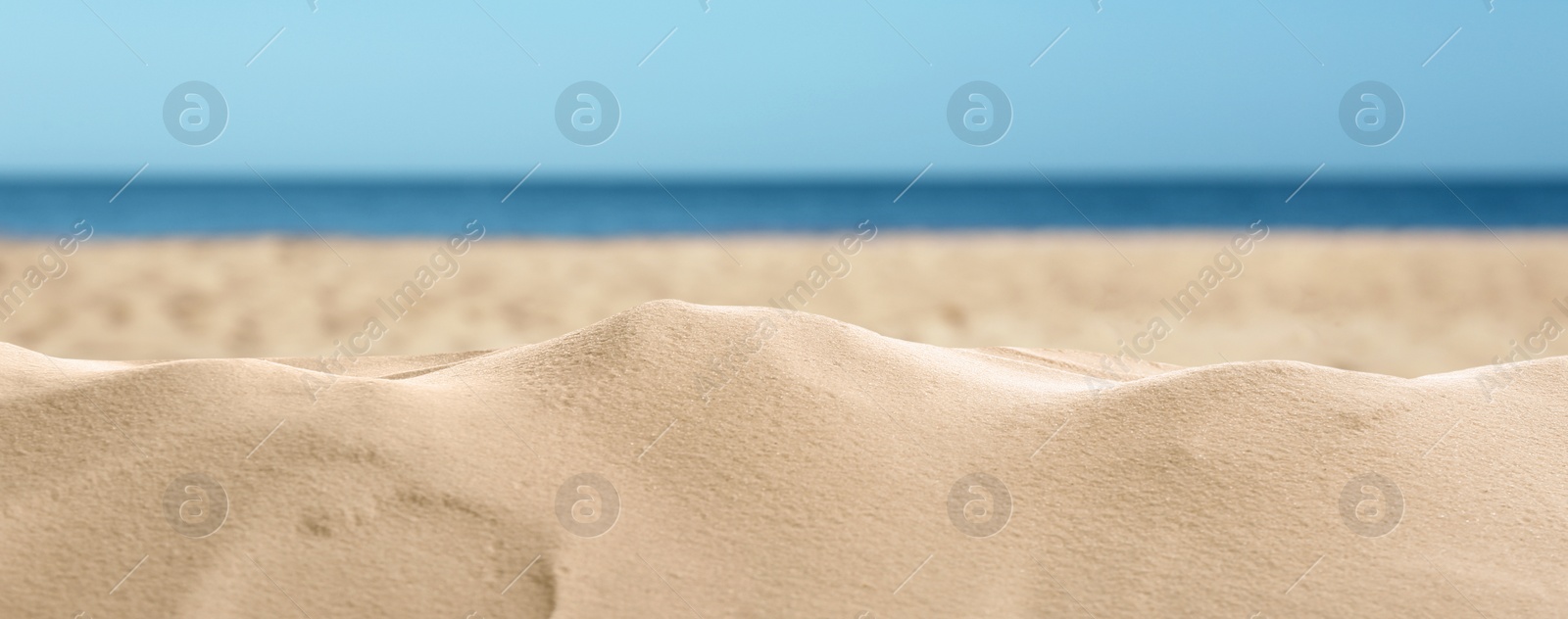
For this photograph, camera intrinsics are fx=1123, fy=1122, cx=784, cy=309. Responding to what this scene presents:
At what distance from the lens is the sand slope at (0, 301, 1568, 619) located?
184 centimetres

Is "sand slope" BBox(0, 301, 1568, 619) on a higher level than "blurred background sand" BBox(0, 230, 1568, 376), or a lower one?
lower

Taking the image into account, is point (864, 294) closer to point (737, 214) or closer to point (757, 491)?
point (757, 491)

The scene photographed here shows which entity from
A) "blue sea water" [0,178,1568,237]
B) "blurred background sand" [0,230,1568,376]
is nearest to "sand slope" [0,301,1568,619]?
"blurred background sand" [0,230,1568,376]

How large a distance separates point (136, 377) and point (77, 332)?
3805 mm

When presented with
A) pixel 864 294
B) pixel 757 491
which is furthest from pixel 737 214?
pixel 757 491

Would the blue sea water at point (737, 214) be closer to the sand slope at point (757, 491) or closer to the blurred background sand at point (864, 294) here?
the blurred background sand at point (864, 294)

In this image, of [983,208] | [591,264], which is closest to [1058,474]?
[591,264]

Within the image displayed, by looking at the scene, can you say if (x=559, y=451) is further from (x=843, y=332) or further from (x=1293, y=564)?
(x=1293, y=564)

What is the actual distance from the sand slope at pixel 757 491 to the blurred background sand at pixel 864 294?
320 cm

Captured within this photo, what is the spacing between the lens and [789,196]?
153ft

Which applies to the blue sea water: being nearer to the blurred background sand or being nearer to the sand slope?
the blurred background sand

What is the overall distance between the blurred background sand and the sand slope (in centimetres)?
320

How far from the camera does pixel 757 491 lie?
208 centimetres

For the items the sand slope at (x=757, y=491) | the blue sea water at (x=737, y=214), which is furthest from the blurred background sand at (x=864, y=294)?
the blue sea water at (x=737, y=214)
